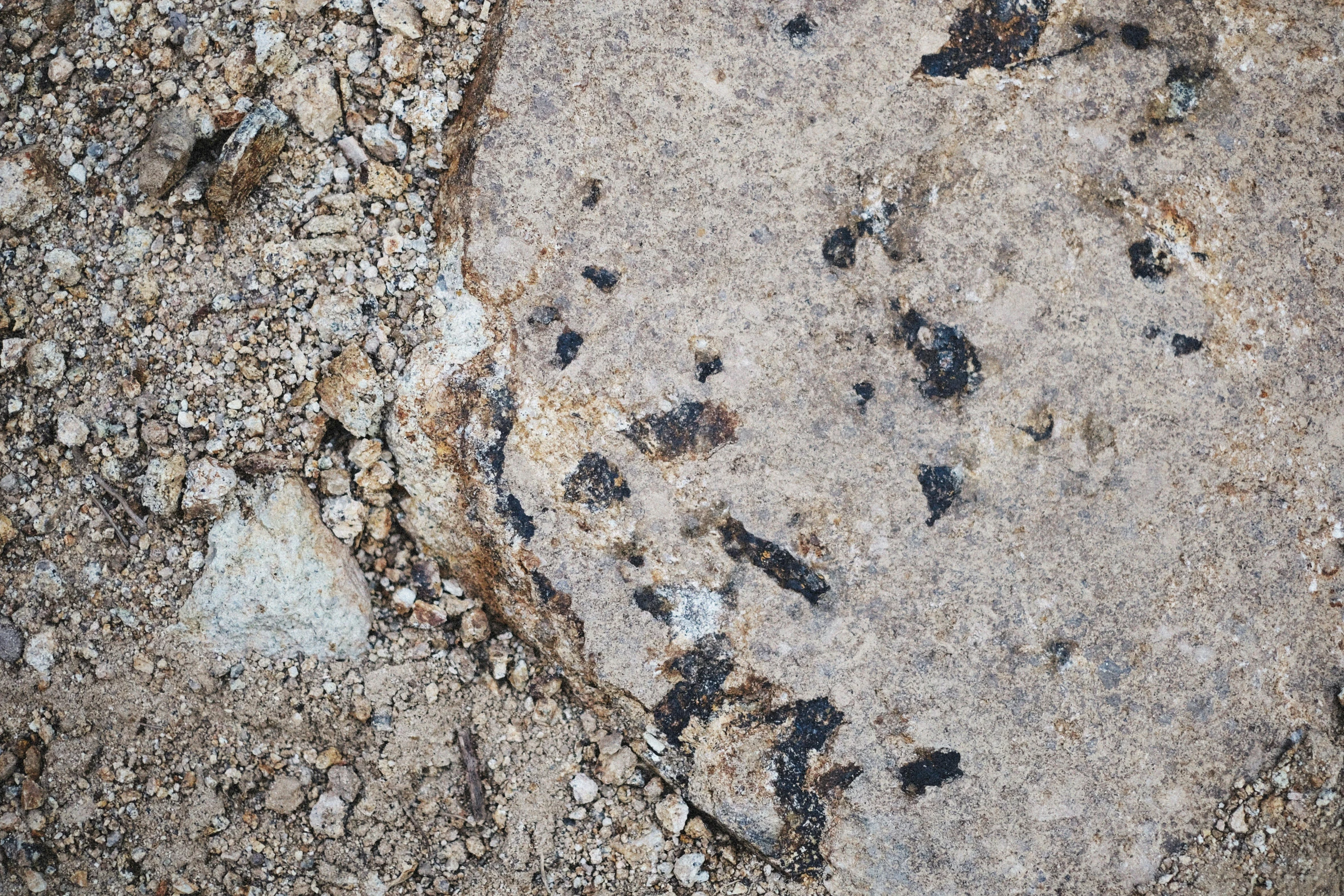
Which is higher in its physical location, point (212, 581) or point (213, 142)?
point (213, 142)

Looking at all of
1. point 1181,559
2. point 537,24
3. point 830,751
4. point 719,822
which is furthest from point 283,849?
point 1181,559

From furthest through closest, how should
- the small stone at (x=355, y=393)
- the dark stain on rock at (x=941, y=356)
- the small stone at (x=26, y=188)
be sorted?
the small stone at (x=26, y=188)
the small stone at (x=355, y=393)
the dark stain on rock at (x=941, y=356)

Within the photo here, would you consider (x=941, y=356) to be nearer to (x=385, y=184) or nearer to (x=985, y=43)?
(x=985, y=43)

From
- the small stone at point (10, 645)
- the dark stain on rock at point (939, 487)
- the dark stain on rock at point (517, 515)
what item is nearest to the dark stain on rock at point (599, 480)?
the dark stain on rock at point (517, 515)

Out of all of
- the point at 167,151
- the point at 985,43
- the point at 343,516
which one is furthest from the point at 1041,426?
the point at 167,151

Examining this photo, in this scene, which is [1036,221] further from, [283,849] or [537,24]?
[283,849]

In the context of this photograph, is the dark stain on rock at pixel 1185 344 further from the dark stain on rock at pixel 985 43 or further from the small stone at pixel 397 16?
the small stone at pixel 397 16
